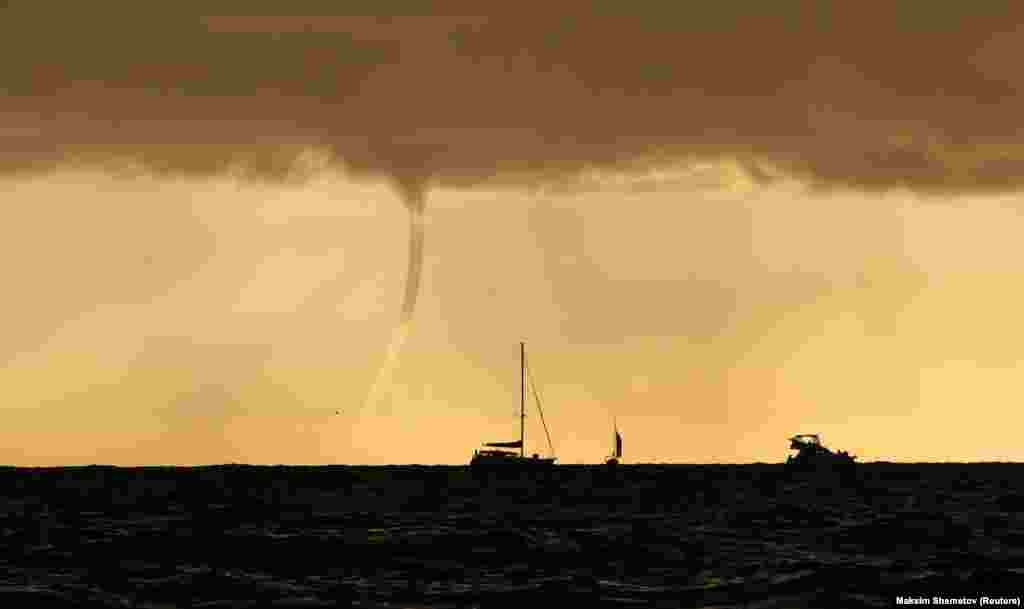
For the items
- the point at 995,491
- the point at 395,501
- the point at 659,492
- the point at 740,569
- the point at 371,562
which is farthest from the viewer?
the point at 659,492

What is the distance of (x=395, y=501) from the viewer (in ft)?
523

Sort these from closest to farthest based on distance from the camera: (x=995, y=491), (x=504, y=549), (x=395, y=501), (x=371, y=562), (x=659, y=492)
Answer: (x=371, y=562)
(x=504, y=549)
(x=395, y=501)
(x=995, y=491)
(x=659, y=492)

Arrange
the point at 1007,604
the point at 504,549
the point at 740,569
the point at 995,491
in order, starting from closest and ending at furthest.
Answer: the point at 1007,604 < the point at 740,569 < the point at 504,549 < the point at 995,491

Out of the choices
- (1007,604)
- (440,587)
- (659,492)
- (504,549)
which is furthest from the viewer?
(659,492)

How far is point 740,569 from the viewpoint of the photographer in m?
67.9

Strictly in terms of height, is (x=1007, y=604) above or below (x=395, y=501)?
below

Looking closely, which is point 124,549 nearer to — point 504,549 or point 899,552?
point 504,549

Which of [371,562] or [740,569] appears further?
[371,562]

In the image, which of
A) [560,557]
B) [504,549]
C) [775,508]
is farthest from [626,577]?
[775,508]

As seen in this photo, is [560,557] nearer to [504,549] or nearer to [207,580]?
[504,549]

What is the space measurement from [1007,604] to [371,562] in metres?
29.0

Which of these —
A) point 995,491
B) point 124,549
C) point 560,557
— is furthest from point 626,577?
point 995,491

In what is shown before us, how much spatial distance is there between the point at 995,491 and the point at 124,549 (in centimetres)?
11395

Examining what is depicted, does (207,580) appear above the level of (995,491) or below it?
below
